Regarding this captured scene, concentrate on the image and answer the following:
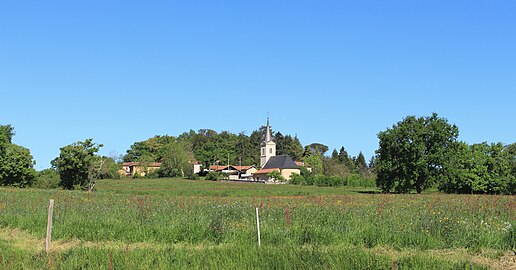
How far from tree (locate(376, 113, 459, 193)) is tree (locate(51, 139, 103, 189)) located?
37414 millimetres

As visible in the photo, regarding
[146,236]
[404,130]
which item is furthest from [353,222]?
[404,130]

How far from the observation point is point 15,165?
68.0 metres

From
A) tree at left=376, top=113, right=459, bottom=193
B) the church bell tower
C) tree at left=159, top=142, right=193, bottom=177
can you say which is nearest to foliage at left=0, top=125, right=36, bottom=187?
tree at left=376, top=113, right=459, bottom=193

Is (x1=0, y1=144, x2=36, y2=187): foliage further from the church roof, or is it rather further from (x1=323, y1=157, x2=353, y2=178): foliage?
(x1=323, y1=157, x2=353, y2=178): foliage

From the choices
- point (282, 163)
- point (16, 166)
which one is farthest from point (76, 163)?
point (282, 163)

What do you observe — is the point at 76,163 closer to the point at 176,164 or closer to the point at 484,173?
the point at 484,173

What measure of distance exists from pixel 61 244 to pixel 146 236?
2.46 metres

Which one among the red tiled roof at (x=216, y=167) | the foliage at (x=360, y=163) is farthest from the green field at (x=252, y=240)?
the foliage at (x=360, y=163)

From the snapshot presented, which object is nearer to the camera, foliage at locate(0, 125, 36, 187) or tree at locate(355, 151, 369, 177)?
foliage at locate(0, 125, 36, 187)

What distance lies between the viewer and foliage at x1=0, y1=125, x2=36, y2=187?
67438 mm

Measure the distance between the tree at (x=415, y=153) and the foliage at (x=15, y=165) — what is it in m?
47.2

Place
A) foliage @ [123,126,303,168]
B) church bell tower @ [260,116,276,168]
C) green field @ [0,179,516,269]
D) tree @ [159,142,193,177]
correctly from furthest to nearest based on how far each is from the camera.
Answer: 1. foliage @ [123,126,303,168]
2. church bell tower @ [260,116,276,168]
3. tree @ [159,142,193,177]
4. green field @ [0,179,516,269]

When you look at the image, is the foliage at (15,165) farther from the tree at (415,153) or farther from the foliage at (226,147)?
the foliage at (226,147)

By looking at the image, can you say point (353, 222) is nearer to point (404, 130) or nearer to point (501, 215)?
point (501, 215)
